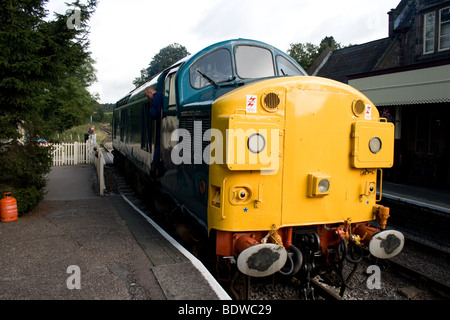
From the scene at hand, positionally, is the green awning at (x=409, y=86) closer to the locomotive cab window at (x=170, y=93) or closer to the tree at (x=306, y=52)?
the locomotive cab window at (x=170, y=93)

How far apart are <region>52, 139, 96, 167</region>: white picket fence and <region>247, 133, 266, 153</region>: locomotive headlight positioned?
15.0 m

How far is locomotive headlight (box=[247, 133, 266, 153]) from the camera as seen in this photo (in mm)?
3805

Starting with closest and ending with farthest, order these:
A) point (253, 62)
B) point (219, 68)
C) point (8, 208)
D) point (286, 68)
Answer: point (219, 68)
point (253, 62)
point (286, 68)
point (8, 208)

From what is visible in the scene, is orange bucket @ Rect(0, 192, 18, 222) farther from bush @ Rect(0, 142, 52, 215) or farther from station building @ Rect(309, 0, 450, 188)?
station building @ Rect(309, 0, 450, 188)

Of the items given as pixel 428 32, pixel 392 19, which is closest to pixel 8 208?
pixel 428 32

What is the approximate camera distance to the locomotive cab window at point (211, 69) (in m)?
5.37

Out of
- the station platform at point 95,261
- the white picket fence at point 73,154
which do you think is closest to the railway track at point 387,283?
the station platform at point 95,261

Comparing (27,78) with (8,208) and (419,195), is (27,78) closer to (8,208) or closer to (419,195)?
(8,208)

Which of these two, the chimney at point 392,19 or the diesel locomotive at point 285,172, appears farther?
the chimney at point 392,19

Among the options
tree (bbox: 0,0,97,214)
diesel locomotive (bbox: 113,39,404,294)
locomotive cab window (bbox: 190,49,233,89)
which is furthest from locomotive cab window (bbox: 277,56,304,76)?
tree (bbox: 0,0,97,214)

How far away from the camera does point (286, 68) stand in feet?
19.3

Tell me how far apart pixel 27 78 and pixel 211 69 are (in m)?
4.46

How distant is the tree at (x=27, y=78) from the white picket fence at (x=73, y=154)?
925 centimetres

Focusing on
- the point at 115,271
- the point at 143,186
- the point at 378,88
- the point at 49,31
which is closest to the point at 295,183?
the point at 115,271
